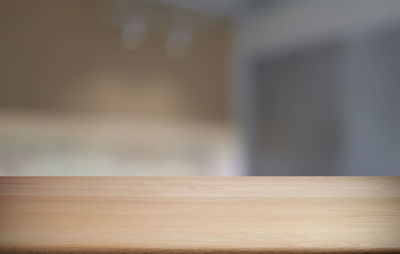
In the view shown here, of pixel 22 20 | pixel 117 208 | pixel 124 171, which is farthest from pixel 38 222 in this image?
pixel 124 171

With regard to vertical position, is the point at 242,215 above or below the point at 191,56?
below

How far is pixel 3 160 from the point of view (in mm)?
1600

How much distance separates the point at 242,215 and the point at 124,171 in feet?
6.67

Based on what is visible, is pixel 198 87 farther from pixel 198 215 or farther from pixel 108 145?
pixel 198 215

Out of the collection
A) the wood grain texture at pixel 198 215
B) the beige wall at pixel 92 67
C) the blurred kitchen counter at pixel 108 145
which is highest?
the beige wall at pixel 92 67

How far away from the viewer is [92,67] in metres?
1.96

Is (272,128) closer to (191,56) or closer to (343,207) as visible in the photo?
(191,56)

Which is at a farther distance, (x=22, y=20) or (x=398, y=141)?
(x=22, y=20)

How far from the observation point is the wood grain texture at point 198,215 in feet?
0.28

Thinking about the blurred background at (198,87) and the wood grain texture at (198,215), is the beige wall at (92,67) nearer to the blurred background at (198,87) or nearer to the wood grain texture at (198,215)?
the blurred background at (198,87)

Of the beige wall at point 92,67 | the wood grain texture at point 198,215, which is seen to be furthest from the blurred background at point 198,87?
the wood grain texture at point 198,215

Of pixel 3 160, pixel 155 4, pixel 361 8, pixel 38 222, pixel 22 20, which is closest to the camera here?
pixel 38 222

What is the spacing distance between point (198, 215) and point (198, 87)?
2.38m

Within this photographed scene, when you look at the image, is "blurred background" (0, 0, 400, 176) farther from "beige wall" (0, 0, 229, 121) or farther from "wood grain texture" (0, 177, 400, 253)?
"wood grain texture" (0, 177, 400, 253)
